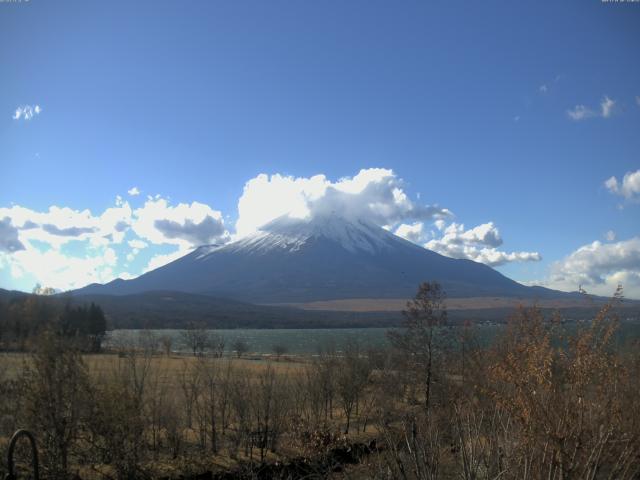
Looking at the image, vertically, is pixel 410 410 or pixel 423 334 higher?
pixel 423 334

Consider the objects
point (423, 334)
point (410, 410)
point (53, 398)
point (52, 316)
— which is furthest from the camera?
point (52, 316)

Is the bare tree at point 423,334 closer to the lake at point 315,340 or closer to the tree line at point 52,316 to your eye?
the lake at point 315,340

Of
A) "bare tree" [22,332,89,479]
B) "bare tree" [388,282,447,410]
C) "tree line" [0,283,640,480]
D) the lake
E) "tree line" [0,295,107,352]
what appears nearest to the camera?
"tree line" [0,283,640,480]

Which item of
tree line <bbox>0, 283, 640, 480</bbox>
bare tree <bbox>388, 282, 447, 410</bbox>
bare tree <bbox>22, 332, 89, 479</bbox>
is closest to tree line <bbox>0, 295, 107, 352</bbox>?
tree line <bbox>0, 283, 640, 480</bbox>

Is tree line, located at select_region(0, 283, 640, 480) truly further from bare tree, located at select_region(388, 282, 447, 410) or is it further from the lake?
the lake

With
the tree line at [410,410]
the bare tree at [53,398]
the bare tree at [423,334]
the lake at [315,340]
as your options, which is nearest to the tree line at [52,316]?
the lake at [315,340]

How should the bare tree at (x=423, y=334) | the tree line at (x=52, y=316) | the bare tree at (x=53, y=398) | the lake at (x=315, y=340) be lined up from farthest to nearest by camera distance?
the tree line at (x=52, y=316)
the bare tree at (x=423, y=334)
the lake at (x=315, y=340)
the bare tree at (x=53, y=398)

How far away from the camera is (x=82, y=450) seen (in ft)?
56.1

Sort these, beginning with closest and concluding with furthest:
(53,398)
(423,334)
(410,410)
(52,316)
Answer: (53,398)
(410,410)
(423,334)
(52,316)

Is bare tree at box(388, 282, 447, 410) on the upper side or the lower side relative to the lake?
upper

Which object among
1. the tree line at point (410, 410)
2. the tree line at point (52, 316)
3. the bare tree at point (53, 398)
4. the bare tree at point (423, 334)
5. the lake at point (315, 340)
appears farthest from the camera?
the tree line at point (52, 316)

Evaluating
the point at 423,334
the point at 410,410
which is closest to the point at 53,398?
the point at 410,410

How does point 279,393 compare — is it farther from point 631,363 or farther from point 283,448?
point 631,363

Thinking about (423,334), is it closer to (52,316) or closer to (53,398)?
(53,398)
